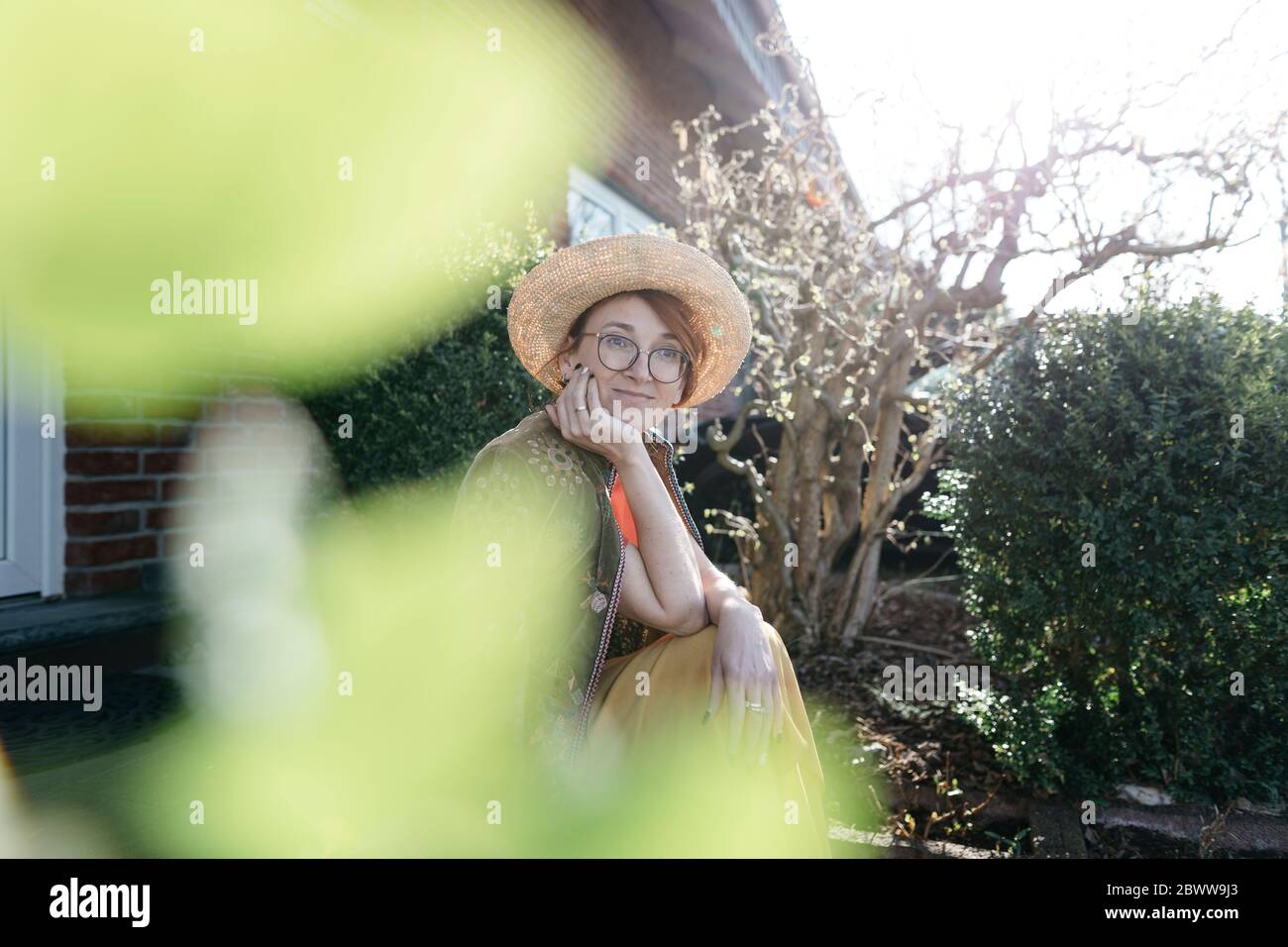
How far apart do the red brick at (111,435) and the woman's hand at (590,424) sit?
2.33m

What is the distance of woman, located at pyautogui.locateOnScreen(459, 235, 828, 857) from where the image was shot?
1.75 meters

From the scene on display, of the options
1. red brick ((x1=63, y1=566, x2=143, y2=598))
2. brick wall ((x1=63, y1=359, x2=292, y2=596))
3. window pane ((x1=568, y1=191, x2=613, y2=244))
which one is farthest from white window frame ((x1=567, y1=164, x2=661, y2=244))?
red brick ((x1=63, y1=566, x2=143, y2=598))

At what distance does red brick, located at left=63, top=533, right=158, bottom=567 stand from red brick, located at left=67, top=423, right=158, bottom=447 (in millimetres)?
378

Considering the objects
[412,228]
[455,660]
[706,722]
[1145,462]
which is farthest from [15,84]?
[1145,462]

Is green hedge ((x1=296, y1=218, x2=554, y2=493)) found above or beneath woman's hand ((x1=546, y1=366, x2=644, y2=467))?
above

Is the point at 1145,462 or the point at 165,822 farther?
the point at 1145,462

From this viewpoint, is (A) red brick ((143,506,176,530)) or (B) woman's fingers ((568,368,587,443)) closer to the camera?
(B) woman's fingers ((568,368,587,443))

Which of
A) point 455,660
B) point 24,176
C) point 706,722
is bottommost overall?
point 706,722

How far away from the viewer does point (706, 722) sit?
176 cm

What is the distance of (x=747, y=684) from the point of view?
1737 mm

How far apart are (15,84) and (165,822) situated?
266 centimetres

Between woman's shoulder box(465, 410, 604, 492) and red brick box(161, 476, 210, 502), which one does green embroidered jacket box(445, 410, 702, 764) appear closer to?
woman's shoulder box(465, 410, 604, 492)

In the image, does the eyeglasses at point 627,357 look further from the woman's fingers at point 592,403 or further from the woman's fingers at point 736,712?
the woman's fingers at point 736,712

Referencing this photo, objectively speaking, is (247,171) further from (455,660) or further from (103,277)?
(455,660)
